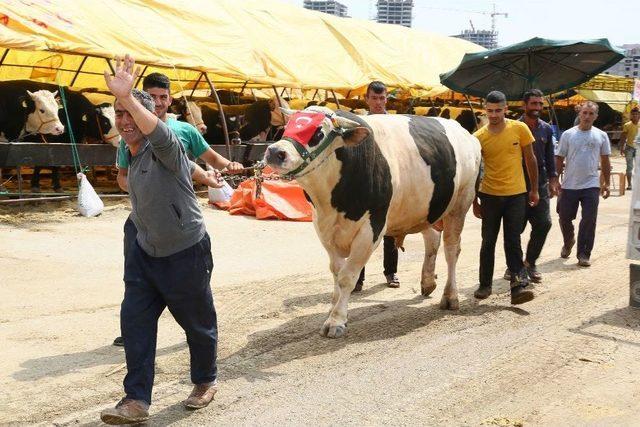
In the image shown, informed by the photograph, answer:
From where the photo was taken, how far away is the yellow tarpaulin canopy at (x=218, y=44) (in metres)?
13.8

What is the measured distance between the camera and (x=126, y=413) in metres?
4.11

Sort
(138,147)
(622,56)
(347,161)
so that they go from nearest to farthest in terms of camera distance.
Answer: (138,147)
(347,161)
(622,56)

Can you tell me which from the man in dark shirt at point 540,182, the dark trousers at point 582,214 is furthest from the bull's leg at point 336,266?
the dark trousers at point 582,214

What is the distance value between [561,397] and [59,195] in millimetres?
10628

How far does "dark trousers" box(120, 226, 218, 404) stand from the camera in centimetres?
422

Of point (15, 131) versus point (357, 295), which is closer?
point (357, 295)

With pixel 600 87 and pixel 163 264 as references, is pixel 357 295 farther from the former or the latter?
pixel 600 87

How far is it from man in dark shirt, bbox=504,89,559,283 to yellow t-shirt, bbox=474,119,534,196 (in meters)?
0.94

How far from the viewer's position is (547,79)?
13.8 metres

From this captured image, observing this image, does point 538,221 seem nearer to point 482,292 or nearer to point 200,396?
point 482,292

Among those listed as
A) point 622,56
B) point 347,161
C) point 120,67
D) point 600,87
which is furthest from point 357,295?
point 600,87

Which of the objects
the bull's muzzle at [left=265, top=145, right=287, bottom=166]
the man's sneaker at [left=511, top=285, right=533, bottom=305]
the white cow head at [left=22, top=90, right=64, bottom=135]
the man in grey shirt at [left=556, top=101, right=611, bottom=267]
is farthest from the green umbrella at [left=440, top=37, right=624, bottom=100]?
the bull's muzzle at [left=265, top=145, right=287, bottom=166]

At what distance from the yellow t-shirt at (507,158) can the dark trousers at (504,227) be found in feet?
0.25

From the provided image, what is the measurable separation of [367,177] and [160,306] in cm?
228
